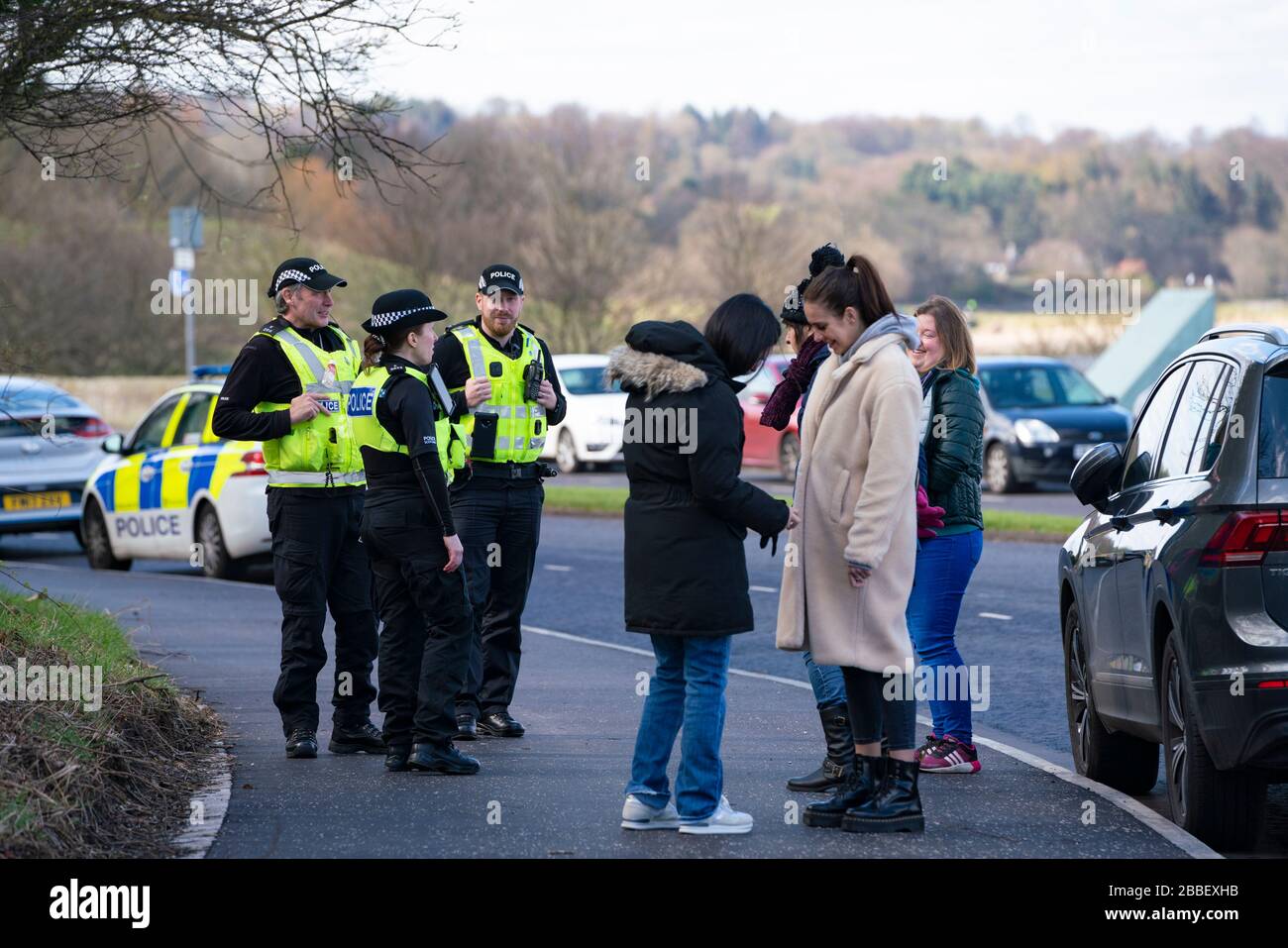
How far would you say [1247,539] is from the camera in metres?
5.88

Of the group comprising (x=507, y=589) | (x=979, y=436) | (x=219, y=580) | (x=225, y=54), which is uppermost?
(x=225, y=54)

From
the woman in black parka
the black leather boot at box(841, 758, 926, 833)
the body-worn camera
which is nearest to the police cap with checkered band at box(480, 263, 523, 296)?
the body-worn camera

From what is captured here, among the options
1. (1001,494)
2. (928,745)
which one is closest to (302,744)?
(928,745)

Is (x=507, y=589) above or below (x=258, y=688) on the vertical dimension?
above

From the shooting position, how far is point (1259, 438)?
19.6 ft

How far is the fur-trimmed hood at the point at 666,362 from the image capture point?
6148mm

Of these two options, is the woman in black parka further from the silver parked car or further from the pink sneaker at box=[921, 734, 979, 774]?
the silver parked car

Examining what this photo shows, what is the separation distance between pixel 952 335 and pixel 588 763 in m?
2.31

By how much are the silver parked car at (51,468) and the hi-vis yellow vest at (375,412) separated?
1072cm

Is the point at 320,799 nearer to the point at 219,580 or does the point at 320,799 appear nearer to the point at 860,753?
the point at 860,753

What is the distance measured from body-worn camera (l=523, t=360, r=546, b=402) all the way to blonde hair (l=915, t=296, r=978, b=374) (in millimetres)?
1744

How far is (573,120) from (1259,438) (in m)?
47.8

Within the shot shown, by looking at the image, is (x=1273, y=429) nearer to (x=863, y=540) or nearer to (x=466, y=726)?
(x=863, y=540)
